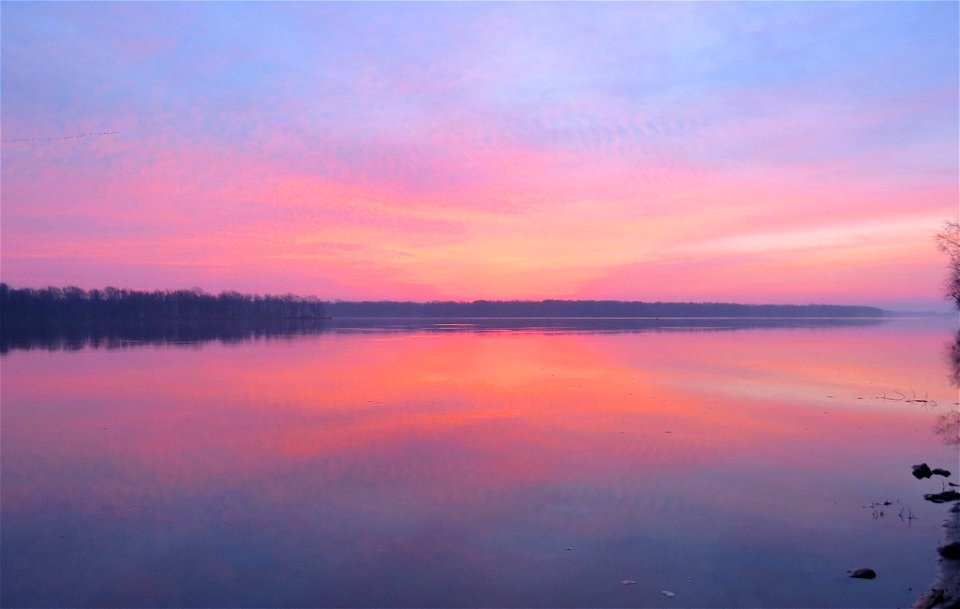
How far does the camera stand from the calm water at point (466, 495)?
5.41 metres

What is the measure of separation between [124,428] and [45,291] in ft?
289

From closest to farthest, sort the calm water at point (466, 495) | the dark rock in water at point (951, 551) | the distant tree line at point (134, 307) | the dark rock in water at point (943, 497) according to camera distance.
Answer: the calm water at point (466, 495) → the dark rock in water at point (951, 551) → the dark rock in water at point (943, 497) → the distant tree line at point (134, 307)

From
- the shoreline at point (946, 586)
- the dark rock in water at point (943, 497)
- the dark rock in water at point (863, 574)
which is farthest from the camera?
the dark rock in water at point (943, 497)

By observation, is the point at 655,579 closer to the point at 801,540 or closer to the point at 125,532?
the point at 801,540

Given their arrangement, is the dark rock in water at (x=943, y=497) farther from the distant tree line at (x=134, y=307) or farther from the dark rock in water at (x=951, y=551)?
the distant tree line at (x=134, y=307)

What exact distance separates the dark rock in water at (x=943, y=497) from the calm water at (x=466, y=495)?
0.17 metres

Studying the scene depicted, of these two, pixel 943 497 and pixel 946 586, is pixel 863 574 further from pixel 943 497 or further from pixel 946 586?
pixel 943 497

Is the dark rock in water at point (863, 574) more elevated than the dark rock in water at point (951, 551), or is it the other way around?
the dark rock in water at point (951, 551)

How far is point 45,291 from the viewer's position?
3305 inches

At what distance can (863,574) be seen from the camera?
5.55m

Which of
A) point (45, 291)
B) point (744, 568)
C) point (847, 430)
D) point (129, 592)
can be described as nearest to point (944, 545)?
point (744, 568)

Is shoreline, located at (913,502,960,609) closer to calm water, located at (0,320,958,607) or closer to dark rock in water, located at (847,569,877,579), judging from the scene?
calm water, located at (0,320,958,607)

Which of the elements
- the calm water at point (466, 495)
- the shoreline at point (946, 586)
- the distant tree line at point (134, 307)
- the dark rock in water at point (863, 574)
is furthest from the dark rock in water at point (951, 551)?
the distant tree line at point (134, 307)

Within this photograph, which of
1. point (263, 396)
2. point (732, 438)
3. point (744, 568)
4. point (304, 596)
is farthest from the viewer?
point (263, 396)
